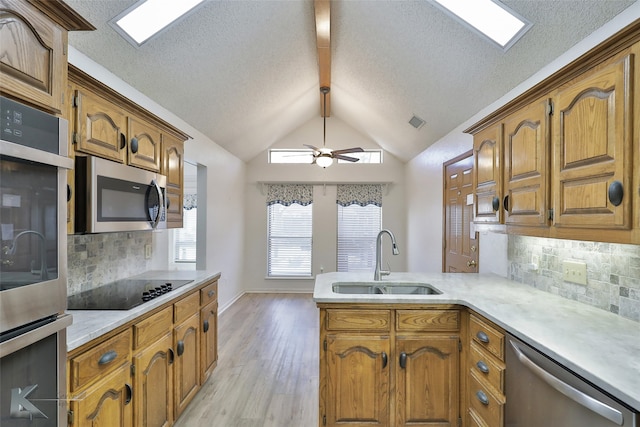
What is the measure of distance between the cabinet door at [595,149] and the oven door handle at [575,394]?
608 millimetres

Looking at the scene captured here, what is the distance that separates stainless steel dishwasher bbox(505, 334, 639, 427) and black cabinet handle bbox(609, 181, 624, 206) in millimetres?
642

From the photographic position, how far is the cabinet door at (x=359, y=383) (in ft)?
6.27

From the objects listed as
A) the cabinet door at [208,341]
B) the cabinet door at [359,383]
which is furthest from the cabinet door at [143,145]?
the cabinet door at [359,383]

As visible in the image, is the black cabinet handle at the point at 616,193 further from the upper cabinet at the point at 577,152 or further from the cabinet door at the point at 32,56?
the cabinet door at the point at 32,56

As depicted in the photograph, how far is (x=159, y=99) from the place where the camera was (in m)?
2.91

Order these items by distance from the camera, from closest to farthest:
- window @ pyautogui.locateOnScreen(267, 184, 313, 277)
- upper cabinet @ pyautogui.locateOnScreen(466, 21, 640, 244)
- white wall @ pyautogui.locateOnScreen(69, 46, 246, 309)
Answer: upper cabinet @ pyautogui.locateOnScreen(466, 21, 640, 244) → white wall @ pyautogui.locateOnScreen(69, 46, 246, 309) → window @ pyautogui.locateOnScreen(267, 184, 313, 277)

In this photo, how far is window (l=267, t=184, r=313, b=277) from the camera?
20.1 ft

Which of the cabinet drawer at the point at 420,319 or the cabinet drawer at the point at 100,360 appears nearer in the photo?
the cabinet drawer at the point at 100,360

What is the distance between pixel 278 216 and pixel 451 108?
3815 mm

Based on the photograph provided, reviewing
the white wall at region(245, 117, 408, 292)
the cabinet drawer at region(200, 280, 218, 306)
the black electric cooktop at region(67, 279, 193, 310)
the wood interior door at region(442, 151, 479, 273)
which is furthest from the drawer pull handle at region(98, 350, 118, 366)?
the white wall at region(245, 117, 408, 292)

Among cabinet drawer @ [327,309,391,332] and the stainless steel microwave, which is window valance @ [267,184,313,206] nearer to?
the stainless steel microwave

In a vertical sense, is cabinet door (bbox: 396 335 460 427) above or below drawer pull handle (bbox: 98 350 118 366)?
below

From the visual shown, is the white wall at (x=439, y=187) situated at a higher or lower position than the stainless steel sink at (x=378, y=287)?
higher

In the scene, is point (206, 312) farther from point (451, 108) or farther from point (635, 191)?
point (451, 108)
